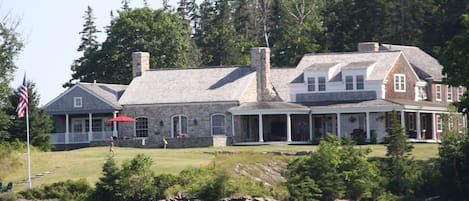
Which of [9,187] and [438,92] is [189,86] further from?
[9,187]

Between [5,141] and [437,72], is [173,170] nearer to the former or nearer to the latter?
[5,141]

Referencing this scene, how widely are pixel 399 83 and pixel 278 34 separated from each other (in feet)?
107

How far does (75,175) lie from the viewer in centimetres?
4931

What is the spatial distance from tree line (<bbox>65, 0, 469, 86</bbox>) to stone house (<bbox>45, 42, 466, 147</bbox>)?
10879 mm

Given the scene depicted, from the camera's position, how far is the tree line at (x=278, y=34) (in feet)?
271

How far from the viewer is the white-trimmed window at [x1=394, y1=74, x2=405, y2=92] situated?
6531cm

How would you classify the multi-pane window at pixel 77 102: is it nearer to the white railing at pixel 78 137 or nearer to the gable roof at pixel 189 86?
the white railing at pixel 78 137

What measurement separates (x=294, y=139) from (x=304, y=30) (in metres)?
23.3

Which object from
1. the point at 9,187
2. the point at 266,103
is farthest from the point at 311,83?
the point at 9,187

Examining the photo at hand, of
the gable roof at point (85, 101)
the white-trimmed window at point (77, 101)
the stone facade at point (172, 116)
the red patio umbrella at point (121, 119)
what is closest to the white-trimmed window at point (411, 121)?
the stone facade at point (172, 116)

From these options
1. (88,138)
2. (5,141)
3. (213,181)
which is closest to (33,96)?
(5,141)

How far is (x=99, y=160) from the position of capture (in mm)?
53281

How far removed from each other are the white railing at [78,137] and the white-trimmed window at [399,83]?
Answer: 1609 centimetres

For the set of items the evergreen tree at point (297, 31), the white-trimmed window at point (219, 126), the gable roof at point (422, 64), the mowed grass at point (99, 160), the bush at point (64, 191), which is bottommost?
the bush at point (64, 191)
